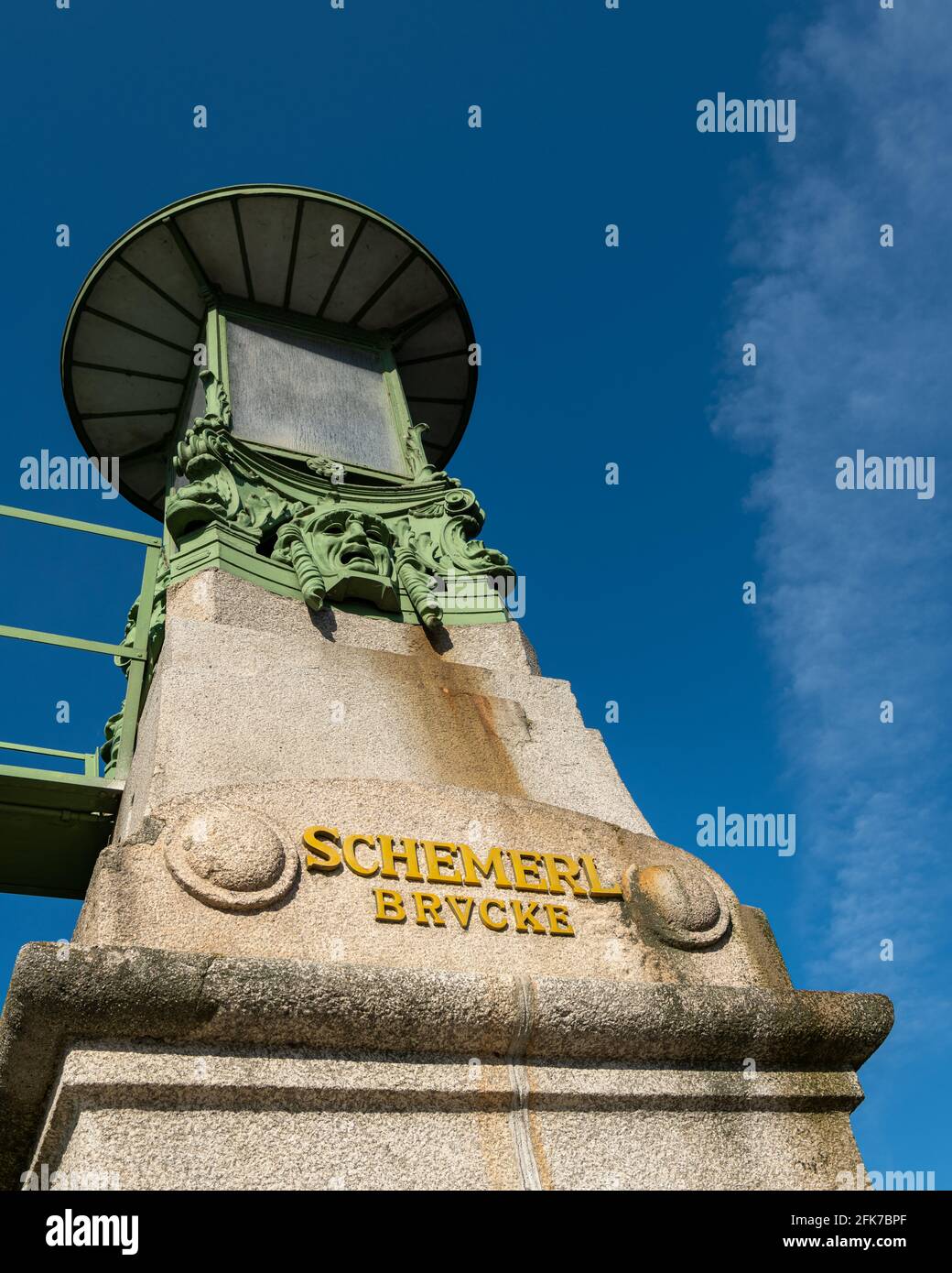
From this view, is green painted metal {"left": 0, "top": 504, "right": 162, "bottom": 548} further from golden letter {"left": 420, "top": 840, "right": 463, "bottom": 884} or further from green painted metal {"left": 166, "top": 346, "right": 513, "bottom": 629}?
golden letter {"left": 420, "top": 840, "right": 463, "bottom": 884}

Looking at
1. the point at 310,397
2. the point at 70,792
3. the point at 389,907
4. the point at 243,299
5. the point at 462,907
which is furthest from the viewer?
the point at 243,299

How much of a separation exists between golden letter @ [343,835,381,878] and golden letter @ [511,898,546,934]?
2.43 ft

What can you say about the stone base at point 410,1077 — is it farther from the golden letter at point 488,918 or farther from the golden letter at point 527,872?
the golden letter at point 527,872

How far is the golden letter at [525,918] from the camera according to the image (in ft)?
18.9

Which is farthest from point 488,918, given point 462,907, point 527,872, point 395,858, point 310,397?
point 310,397

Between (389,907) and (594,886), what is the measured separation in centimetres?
118

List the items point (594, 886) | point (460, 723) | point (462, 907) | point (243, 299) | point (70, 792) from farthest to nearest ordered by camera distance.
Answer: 1. point (243, 299)
2. point (70, 792)
3. point (460, 723)
4. point (594, 886)
5. point (462, 907)

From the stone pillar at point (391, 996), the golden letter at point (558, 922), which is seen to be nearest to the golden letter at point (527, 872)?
the stone pillar at point (391, 996)

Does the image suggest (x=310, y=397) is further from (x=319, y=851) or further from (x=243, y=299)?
(x=319, y=851)

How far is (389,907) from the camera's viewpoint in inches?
220
